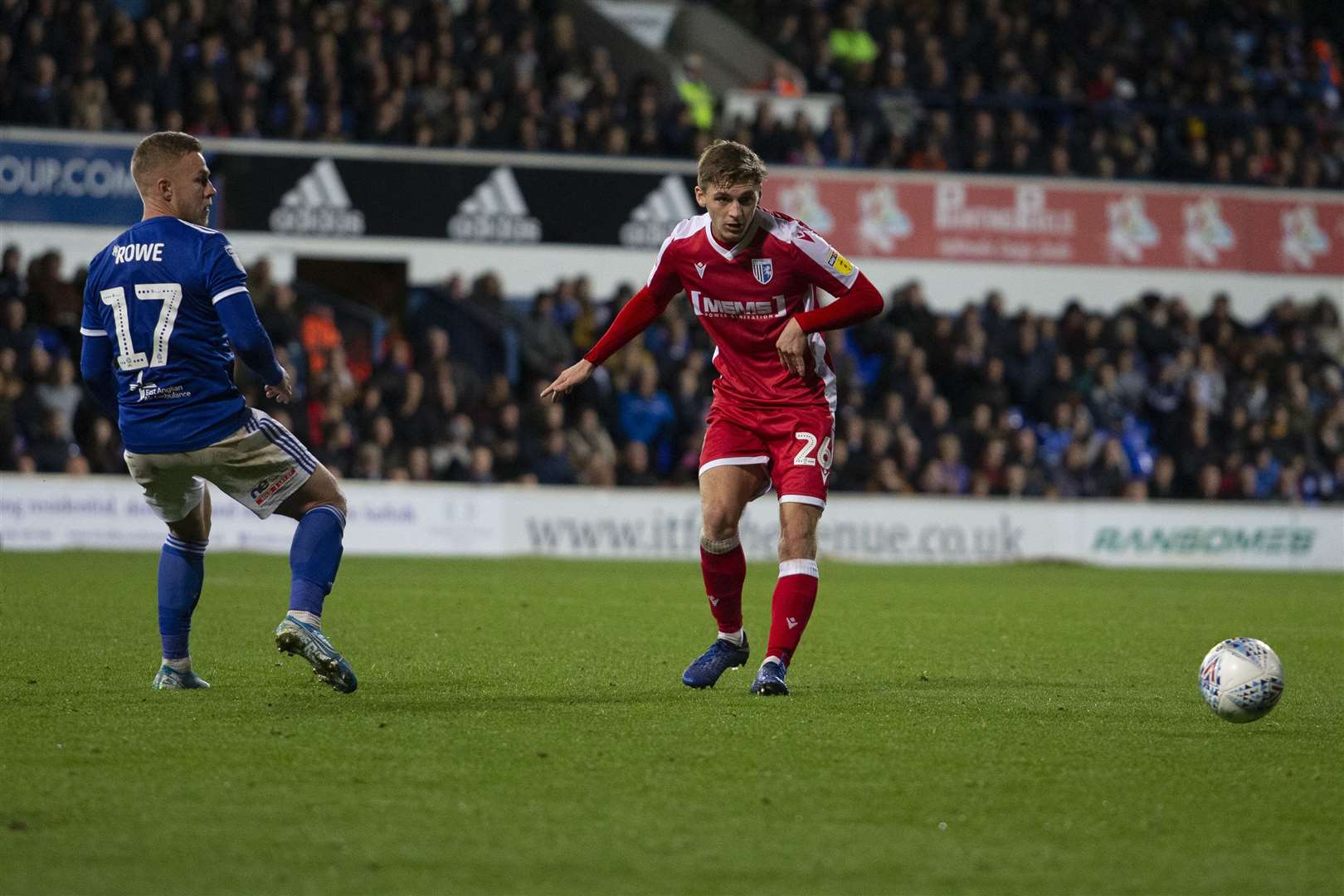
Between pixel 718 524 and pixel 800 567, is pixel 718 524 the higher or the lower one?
the higher one

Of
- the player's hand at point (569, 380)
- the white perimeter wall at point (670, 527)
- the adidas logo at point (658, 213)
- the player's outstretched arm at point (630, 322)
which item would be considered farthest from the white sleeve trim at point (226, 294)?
the adidas logo at point (658, 213)

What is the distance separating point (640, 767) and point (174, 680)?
247cm

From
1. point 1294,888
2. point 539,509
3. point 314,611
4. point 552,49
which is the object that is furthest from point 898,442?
point 1294,888

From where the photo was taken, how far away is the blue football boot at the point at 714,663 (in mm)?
7531

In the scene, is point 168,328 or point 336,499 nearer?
point 168,328

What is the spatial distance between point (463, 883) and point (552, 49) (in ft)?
61.6

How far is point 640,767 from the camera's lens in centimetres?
548

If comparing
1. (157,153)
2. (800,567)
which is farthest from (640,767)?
(157,153)

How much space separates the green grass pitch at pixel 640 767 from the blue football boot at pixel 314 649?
0.41 feet

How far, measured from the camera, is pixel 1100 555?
63.9ft

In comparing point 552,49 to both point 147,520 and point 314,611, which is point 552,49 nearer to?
point 147,520

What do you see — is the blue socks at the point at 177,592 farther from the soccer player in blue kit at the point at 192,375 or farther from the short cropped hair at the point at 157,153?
the short cropped hair at the point at 157,153

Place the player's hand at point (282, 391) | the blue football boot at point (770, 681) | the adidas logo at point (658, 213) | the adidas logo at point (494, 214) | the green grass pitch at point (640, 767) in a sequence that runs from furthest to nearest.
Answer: the adidas logo at point (658, 213), the adidas logo at point (494, 214), the blue football boot at point (770, 681), the player's hand at point (282, 391), the green grass pitch at point (640, 767)

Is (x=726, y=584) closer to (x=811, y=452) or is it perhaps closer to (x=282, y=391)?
(x=811, y=452)
